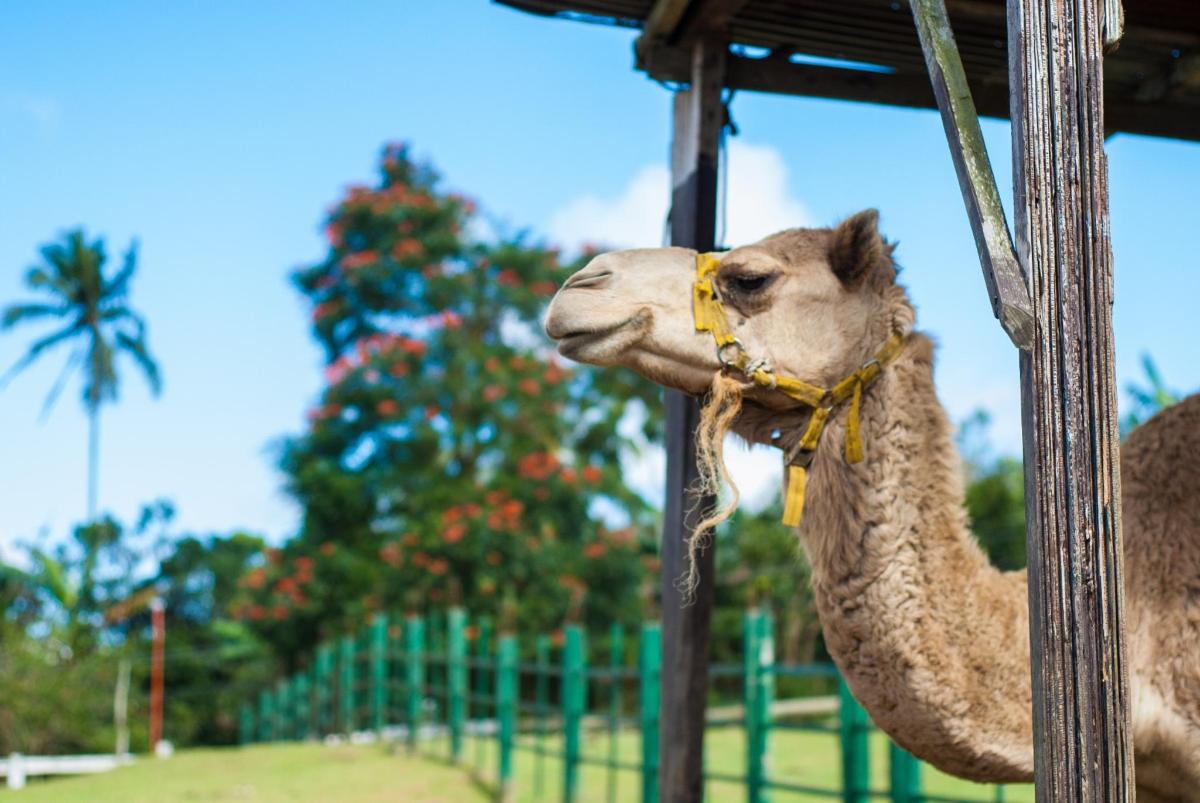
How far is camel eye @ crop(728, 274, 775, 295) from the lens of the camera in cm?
310

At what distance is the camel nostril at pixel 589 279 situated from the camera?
9.73 feet

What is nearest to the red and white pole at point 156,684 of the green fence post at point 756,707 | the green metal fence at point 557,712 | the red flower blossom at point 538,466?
the green metal fence at point 557,712

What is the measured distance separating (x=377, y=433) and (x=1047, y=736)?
59.1 feet

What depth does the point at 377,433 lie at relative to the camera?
19.7 metres

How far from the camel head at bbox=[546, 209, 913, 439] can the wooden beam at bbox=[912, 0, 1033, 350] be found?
0.64m

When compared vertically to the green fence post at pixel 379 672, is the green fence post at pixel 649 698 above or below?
above

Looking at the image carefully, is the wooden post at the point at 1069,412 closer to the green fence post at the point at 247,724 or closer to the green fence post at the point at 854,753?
the green fence post at the point at 854,753

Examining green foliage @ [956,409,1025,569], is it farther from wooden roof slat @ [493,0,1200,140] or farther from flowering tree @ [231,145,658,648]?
wooden roof slat @ [493,0,1200,140]

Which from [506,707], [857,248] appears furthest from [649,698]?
[857,248]

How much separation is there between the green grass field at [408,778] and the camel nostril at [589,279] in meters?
6.03

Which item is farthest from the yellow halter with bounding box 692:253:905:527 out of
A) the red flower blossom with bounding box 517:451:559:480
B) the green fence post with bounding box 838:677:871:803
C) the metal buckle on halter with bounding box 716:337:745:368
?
the red flower blossom with bounding box 517:451:559:480

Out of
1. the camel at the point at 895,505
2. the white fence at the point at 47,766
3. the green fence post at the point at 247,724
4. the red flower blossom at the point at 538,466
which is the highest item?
the red flower blossom at the point at 538,466

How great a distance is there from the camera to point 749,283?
3107 mm

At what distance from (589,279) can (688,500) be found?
1.18m
